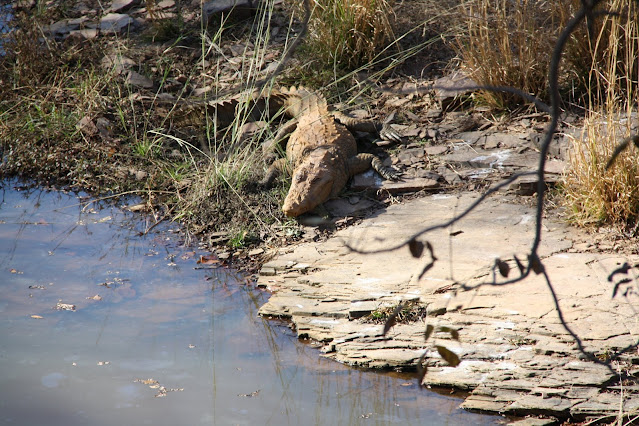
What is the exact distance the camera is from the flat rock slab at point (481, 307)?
312cm

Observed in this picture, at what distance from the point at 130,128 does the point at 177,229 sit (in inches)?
69.3

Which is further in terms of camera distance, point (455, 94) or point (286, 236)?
point (455, 94)

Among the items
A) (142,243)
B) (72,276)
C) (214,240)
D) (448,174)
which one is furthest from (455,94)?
(72,276)

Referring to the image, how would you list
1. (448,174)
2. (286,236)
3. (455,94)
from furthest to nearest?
(455,94) → (448,174) → (286,236)

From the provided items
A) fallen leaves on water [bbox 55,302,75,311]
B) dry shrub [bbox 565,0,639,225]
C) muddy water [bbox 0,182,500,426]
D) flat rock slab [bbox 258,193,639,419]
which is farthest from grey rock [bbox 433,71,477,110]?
fallen leaves on water [bbox 55,302,75,311]

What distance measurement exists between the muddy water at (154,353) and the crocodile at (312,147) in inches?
38.3

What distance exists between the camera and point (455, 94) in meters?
6.00

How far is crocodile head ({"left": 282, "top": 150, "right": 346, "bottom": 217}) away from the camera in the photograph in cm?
497

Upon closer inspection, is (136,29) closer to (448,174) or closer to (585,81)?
(448,174)

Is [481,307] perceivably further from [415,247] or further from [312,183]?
[415,247]

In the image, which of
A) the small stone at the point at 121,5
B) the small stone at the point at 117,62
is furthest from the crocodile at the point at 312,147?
the small stone at the point at 121,5

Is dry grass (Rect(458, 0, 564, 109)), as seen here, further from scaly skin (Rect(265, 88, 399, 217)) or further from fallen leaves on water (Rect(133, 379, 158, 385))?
fallen leaves on water (Rect(133, 379, 158, 385))

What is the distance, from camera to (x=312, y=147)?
5.68 meters

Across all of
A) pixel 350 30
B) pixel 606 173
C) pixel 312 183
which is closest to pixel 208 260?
pixel 312 183
